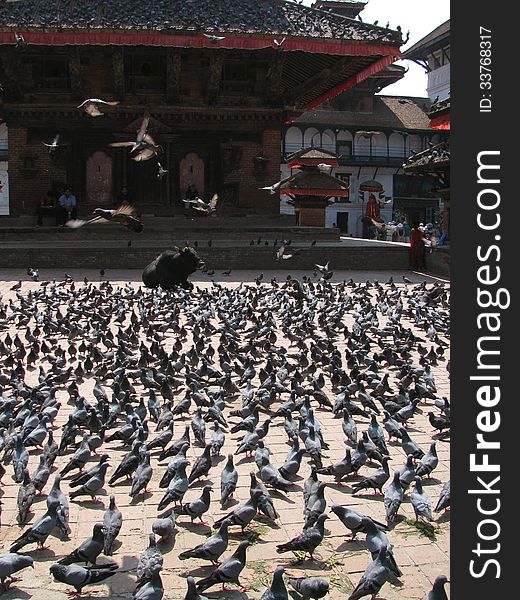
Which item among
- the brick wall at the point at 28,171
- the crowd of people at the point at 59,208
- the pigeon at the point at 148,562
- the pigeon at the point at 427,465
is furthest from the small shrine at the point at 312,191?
the pigeon at the point at 148,562

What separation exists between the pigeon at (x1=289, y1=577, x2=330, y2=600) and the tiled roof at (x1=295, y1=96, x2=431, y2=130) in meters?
47.9

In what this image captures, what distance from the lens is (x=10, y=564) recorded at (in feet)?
15.3

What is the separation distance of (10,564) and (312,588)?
1.86 metres

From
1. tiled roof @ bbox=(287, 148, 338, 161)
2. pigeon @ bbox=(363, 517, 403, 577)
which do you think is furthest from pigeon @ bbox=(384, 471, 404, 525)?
tiled roof @ bbox=(287, 148, 338, 161)

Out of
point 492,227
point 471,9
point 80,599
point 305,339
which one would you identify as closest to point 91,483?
point 80,599

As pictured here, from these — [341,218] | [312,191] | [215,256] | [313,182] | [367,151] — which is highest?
[367,151]

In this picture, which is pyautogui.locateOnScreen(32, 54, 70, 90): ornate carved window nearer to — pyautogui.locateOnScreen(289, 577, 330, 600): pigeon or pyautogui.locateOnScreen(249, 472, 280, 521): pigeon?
pyautogui.locateOnScreen(249, 472, 280, 521): pigeon

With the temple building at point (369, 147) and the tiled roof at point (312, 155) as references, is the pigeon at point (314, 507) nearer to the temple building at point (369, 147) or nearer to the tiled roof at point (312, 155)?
the tiled roof at point (312, 155)

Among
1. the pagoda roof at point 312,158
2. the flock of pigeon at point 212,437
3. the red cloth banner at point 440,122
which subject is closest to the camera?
the flock of pigeon at point 212,437

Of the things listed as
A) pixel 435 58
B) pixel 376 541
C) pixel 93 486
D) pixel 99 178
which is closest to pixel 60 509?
pixel 93 486

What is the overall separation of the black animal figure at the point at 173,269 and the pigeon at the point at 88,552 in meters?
12.8

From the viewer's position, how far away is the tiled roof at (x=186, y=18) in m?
24.4

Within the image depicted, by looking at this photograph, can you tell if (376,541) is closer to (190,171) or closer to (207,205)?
(207,205)

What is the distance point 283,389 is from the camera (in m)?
8.87
